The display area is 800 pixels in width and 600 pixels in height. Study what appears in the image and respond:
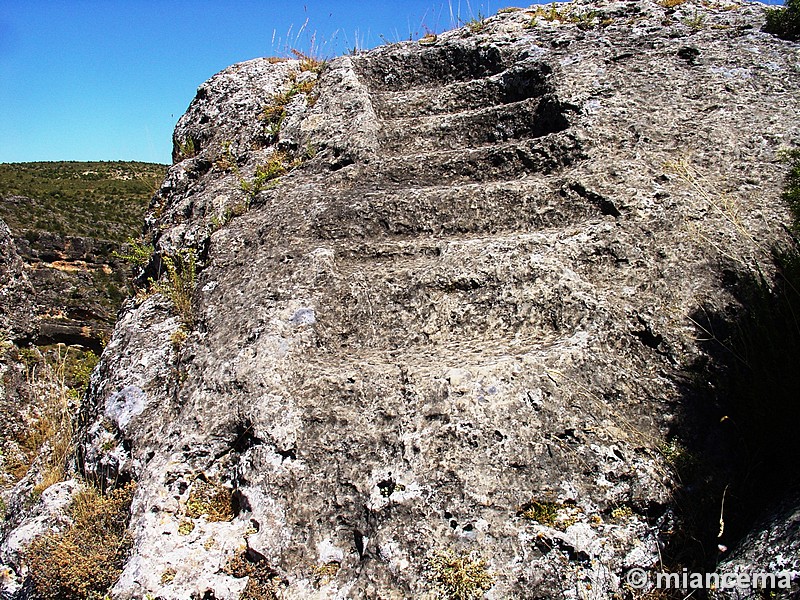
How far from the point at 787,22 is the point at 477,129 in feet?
14.1

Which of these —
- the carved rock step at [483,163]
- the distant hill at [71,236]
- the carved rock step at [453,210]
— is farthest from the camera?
the distant hill at [71,236]

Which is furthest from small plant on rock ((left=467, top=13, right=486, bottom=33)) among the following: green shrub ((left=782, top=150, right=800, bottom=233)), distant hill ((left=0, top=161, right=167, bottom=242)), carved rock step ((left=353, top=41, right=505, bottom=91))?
distant hill ((left=0, top=161, right=167, bottom=242))

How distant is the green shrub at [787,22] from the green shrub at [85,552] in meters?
9.04

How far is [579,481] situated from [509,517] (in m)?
0.52

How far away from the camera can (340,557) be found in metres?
3.44

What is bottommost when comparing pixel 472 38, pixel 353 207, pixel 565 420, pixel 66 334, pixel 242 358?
pixel 66 334

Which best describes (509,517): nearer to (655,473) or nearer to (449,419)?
(449,419)

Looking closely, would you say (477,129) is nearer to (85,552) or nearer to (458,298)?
(458,298)

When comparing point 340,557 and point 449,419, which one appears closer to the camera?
point 340,557

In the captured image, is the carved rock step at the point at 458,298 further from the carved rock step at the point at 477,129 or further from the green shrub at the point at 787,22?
the green shrub at the point at 787,22

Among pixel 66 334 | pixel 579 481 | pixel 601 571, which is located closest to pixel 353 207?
pixel 579 481

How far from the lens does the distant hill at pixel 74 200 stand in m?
51.3

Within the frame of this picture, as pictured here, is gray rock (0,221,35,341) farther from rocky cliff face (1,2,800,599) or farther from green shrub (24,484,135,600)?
green shrub (24,484,135,600)

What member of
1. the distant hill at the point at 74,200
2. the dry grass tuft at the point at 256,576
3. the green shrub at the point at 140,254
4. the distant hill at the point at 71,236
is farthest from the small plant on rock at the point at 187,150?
the distant hill at the point at 74,200
